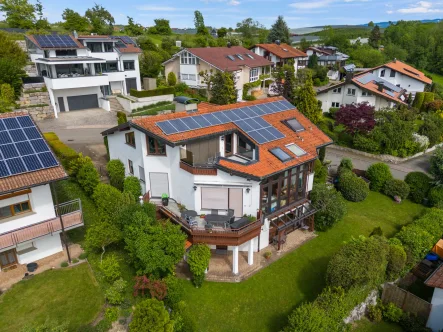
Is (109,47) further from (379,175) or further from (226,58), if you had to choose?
(379,175)

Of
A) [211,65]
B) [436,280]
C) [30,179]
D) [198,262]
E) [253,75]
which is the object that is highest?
[211,65]

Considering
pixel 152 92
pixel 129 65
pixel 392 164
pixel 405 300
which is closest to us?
pixel 405 300

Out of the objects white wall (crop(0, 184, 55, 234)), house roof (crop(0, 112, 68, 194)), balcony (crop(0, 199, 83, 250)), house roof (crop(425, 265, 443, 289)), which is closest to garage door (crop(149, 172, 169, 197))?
balcony (crop(0, 199, 83, 250))

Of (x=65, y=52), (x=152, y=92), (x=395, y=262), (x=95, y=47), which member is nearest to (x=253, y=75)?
(x=152, y=92)

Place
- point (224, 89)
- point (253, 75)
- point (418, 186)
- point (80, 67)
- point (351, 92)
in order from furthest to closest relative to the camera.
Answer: point (253, 75), point (351, 92), point (80, 67), point (224, 89), point (418, 186)

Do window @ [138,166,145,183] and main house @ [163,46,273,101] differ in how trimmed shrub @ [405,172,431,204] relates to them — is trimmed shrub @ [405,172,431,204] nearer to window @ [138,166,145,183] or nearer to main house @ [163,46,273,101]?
window @ [138,166,145,183]

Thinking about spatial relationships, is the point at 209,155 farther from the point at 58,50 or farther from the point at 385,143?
the point at 58,50
